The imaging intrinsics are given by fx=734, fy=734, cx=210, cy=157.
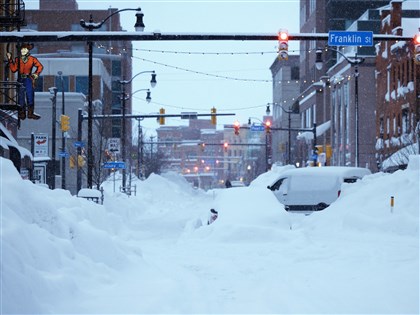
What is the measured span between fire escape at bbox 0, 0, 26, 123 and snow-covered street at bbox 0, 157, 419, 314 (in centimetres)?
832

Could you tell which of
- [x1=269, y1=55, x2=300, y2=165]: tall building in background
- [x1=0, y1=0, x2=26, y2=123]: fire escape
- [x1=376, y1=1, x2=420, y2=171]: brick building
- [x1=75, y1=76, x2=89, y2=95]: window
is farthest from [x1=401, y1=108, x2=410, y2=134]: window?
Answer: [x1=269, y1=55, x2=300, y2=165]: tall building in background

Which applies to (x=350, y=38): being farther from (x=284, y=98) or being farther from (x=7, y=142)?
(x=284, y=98)

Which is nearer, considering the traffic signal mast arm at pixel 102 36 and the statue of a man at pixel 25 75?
→ the traffic signal mast arm at pixel 102 36

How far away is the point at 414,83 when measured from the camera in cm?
5169

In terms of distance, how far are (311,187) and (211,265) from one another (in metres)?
14.1

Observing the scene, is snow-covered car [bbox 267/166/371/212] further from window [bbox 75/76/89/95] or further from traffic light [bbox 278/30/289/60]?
window [bbox 75/76/89/95]

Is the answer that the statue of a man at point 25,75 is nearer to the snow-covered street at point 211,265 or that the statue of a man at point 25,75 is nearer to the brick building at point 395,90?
the snow-covered street at point 211,265

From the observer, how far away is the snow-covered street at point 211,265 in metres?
8.06

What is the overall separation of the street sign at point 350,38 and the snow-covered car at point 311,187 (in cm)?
733

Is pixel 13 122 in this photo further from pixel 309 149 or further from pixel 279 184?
pixel 309 149

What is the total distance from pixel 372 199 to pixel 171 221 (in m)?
10.2

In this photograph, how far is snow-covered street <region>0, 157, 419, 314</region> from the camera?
8.06 m

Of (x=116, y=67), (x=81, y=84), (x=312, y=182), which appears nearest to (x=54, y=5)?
(x=116, y=67)

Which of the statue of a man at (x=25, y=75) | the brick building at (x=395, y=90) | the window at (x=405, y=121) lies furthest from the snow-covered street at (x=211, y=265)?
the window at (x=405, y=121)
